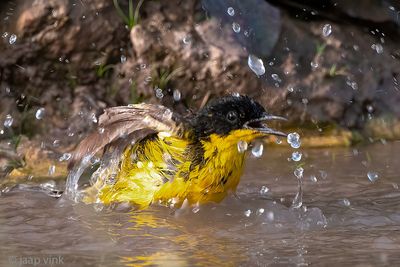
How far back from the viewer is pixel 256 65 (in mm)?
7492

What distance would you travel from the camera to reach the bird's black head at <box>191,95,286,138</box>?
17.9ft

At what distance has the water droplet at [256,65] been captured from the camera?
7449 millimetres

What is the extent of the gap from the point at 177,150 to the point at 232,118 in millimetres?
387

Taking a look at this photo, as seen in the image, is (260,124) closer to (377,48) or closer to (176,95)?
(176,95)

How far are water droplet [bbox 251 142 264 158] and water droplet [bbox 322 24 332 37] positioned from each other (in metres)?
1.32

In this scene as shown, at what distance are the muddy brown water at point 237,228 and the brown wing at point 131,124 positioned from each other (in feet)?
1.46

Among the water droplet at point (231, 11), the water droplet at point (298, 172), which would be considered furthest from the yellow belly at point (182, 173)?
the water droplet at point (231, 11)

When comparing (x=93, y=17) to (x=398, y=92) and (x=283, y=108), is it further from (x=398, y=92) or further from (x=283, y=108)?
(x=398, y=92)

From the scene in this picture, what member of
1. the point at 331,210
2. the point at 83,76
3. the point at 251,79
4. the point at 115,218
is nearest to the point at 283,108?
the point at 251,79

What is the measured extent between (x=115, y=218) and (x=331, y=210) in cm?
131

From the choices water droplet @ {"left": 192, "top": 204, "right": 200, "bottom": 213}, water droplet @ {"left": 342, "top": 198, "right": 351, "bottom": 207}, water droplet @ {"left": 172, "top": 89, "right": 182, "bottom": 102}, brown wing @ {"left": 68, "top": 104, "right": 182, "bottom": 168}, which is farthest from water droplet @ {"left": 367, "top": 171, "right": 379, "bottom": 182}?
water droplet @ {"left": 172, "top": 89, "right": 182, "bottom": 102}

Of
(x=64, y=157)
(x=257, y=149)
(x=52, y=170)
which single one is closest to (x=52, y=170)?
(x=52, y=170)

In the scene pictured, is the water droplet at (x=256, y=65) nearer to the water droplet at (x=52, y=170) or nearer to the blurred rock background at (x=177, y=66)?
the blurred rock background at (x=177, y=66)

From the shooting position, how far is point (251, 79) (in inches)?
296
